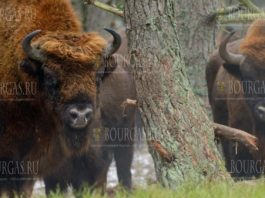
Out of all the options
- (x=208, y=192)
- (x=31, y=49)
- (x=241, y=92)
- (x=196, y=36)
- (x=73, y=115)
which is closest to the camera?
(x=208, y=192)

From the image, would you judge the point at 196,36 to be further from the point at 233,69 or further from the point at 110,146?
the point at 110,146

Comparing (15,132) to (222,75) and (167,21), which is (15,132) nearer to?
(167,21)

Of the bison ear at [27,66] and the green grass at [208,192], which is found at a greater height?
the bison ear at [27,66]

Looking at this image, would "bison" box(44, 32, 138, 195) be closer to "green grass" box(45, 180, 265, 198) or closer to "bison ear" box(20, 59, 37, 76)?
"bison ear" box(20, 59, 37, 76)

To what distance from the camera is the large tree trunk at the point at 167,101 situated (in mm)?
8500

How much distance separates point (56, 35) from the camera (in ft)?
30.8

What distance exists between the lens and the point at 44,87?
9.38m

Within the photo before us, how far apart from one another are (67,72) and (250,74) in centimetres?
326

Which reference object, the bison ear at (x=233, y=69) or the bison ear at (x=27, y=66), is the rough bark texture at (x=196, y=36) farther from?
the bison ear at (x=27, y=66)

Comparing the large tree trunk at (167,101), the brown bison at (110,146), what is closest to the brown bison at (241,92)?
the brown bison at (110,146)

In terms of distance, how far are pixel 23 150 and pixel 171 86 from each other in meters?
1.94

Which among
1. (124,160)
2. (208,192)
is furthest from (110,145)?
(208,192)

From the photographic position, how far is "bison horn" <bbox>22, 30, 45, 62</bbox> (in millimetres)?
9078

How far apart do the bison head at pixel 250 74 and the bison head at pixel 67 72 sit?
2.55 meters
